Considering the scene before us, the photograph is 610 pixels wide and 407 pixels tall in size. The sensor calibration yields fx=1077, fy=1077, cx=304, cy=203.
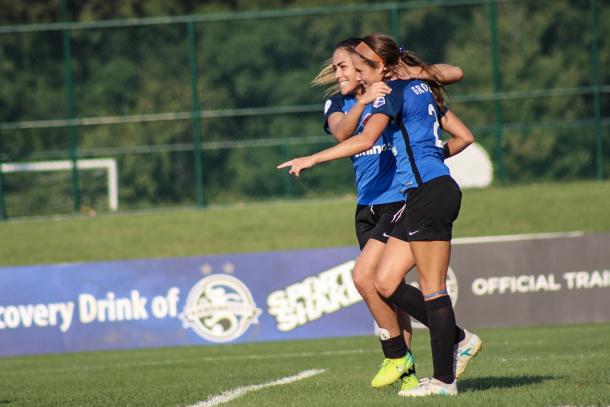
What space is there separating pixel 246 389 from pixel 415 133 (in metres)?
2.25

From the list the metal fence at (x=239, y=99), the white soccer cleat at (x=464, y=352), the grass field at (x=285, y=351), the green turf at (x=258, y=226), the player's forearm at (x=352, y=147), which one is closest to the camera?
the player's forearm at (x=352, y=147)

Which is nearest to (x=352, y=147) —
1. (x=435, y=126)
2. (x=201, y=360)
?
(x=435, y=126)

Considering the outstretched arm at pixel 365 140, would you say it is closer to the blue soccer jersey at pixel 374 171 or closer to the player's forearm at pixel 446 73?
the player's forearm at pixel 446 73

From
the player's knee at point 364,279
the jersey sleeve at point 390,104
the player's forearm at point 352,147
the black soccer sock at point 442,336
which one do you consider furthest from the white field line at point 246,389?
the jersey sleeve at point 390,104

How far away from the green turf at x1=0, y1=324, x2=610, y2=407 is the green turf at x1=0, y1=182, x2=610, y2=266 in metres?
4.97

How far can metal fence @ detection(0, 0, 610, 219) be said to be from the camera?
771 inches

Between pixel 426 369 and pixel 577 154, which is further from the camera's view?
pixel 577 154

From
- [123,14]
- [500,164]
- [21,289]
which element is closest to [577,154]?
Result: [500,164]

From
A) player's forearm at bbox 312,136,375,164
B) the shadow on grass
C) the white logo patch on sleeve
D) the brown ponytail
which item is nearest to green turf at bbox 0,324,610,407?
the shadow on grass

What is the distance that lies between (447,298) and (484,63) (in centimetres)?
1665

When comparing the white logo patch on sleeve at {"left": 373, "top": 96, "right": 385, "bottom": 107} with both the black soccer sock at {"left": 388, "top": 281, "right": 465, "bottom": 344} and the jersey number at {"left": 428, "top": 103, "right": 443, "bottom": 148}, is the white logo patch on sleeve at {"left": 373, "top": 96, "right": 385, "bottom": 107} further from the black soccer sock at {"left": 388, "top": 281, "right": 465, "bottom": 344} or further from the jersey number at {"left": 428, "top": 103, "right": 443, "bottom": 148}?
the black soccer sock at {"left": 388, "top": 281, "right": 465, "bottom": 344}

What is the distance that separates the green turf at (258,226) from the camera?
18.5 meters

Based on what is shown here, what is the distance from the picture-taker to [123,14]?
29.0m

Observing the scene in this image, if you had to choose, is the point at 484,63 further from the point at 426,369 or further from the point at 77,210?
the point at 426,369
